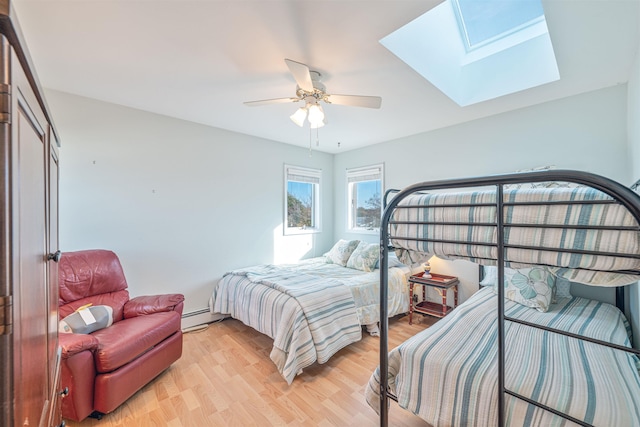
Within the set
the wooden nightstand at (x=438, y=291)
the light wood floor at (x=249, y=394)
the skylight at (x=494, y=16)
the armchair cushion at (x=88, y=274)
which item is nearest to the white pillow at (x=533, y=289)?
the wooden nightstand at (x=438, y=291)

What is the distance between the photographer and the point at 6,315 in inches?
Result: 17.1

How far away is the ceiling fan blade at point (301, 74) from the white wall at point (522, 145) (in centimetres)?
218

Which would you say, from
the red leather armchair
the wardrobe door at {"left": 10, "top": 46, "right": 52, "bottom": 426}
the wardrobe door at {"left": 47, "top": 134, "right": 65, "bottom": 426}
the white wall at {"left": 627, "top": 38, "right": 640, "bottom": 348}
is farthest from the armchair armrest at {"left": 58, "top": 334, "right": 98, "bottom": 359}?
the white wall at {"left": 627, "top": 38, "right": 640, "bottom": 348}

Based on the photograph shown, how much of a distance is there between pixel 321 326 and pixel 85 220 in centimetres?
239

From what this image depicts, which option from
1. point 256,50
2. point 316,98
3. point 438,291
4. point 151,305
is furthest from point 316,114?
point 438,291

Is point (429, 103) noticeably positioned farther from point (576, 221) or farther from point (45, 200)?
point (45, 200)

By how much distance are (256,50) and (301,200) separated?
2.76 m

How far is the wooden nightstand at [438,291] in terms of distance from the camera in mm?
2934

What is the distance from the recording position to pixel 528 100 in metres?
2.47

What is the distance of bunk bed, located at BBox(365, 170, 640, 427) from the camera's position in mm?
750

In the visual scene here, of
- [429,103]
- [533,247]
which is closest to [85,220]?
[533,247]

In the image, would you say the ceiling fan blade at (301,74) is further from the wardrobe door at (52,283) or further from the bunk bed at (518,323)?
the wardrobe door at (52,283)

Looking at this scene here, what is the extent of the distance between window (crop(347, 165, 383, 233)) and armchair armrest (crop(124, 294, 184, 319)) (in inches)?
110

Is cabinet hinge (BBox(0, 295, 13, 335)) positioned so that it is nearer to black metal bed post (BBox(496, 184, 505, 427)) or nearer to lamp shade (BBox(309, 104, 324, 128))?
black metal bed post (BBox(496, 184, 505, 427))
